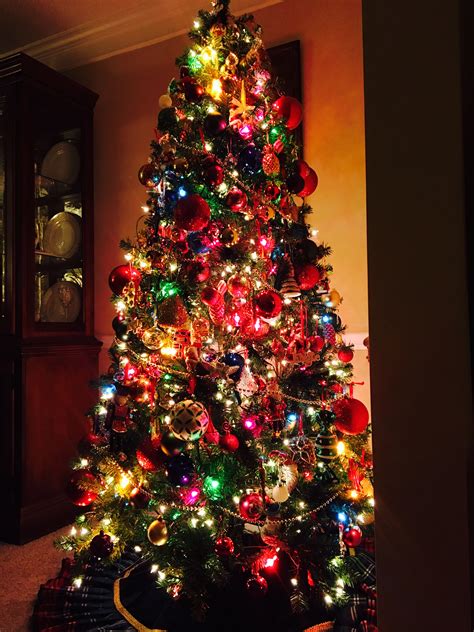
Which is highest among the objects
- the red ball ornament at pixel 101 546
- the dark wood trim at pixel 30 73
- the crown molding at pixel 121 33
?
the crown molding at pixel 121 33

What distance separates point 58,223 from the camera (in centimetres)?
235

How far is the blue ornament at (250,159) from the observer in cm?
134

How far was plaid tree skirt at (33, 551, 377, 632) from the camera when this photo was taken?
1.25m

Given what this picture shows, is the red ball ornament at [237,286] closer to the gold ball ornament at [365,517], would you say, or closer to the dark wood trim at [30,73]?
the gold ball ornament at [365,517]

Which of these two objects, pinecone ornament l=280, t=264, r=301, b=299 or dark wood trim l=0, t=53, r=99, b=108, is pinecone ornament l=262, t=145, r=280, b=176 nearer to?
pinecone ornament l=280, t=264, r=301, b=299

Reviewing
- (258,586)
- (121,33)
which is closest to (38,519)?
(258,586)

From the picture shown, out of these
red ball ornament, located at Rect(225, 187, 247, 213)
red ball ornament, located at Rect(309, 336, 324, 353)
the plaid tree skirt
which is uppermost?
red ball ornament, located at Rect(225, 187, 247, 213)

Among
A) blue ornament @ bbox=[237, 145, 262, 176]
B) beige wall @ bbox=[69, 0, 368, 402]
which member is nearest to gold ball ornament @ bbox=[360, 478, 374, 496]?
beige wall @ bbox=[69, 0, 368, 402]

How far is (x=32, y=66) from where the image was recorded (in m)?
2.09

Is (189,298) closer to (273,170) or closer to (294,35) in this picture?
(273,170)

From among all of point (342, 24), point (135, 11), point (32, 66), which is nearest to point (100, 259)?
point (32, 66)

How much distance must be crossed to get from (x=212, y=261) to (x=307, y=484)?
77cm

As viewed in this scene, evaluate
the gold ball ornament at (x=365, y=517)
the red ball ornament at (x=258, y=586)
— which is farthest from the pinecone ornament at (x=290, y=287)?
the red ball ornament at (x=258, y=586)

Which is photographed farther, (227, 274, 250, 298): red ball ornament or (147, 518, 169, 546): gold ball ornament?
(227, 274, 250, 298): red ball ornament
